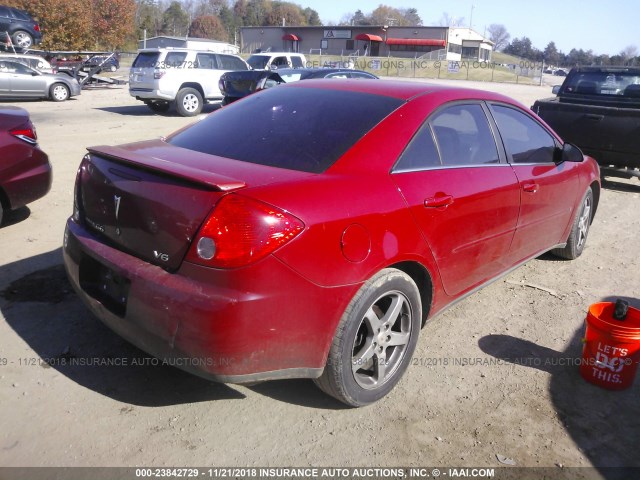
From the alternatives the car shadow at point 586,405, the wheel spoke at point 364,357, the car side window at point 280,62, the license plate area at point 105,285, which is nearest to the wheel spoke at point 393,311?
the wheel spoke at point 364,357

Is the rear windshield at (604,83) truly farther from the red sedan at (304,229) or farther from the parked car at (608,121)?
the red sedan at (304,229)

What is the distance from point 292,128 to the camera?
10.9ft

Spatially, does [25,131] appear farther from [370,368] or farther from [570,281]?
[570,281]

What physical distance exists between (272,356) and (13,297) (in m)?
2.47

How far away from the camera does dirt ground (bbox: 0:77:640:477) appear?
8.87 feet

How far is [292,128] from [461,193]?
1079 millimetres

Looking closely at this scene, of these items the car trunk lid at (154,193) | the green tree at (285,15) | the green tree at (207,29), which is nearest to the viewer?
the car trunk lid at (154,193)

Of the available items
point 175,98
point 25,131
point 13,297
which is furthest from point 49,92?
point 13,297

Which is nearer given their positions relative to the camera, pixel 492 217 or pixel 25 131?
pixel 492 217

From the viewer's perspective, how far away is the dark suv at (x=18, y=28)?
26.2 meters

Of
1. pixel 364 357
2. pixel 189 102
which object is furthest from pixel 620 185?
pixel 189 102

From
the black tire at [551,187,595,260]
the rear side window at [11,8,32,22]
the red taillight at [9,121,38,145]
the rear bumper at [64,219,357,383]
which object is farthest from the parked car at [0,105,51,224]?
the rear side window at [11,8,32,22]

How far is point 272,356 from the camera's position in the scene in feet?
8.46

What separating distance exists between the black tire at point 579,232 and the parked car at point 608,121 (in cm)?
313
